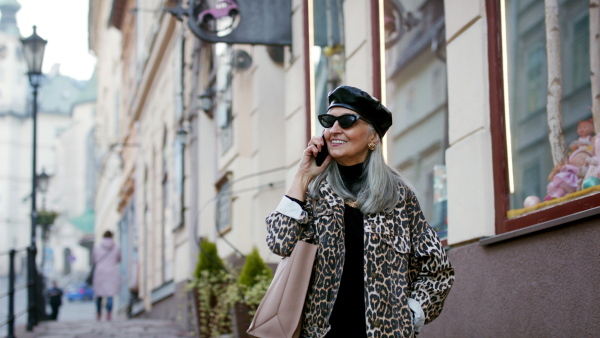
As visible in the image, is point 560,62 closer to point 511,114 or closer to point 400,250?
point 511,114

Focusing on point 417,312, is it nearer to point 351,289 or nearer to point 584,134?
point 351,289

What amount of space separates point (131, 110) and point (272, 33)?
1621 cm

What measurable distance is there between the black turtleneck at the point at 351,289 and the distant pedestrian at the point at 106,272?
14.1 m

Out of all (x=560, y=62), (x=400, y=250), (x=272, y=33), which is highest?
(x=272, y=33)

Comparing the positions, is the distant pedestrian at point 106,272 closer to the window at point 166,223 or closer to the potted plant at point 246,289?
the window at point 166,223

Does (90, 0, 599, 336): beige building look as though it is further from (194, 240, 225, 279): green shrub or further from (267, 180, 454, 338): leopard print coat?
(267, 180, 454, 338): leopard print coat

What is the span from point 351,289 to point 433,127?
424cm

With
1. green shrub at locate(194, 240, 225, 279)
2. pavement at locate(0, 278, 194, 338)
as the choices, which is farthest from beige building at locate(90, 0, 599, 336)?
pavement at locate(0, 278, 194, 338)

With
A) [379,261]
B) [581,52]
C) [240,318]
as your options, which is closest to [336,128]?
[379,261]

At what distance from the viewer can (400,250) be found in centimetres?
365

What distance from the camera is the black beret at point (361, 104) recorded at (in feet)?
12.5

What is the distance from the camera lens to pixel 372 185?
147 inches

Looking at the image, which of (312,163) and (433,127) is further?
(433,127)

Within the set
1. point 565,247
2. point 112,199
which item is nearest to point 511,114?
point 565,247
